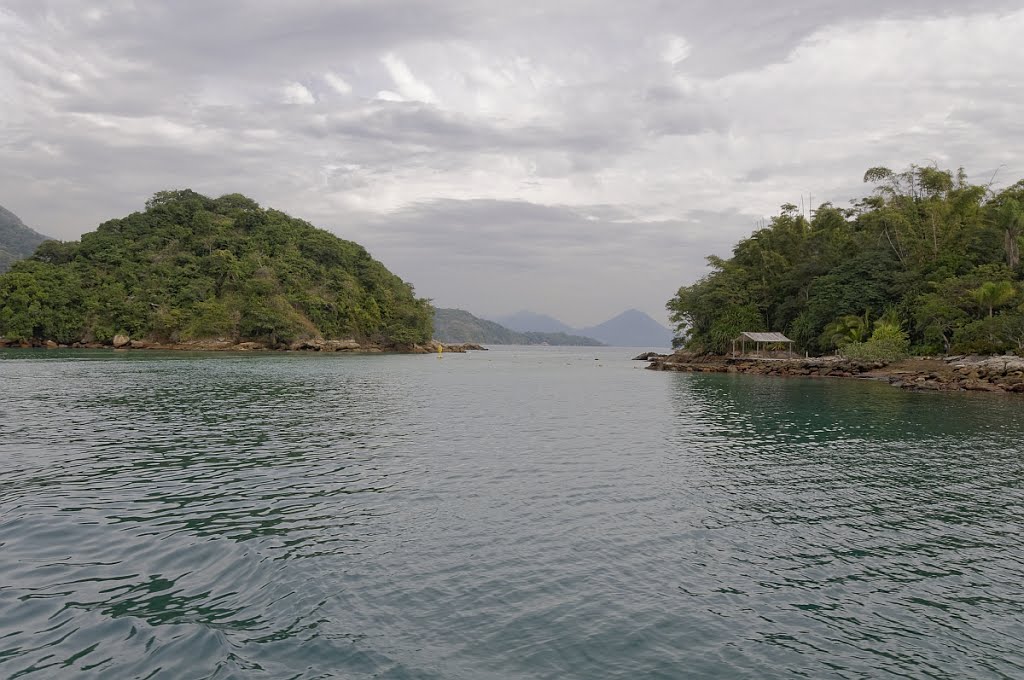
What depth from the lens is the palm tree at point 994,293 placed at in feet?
170

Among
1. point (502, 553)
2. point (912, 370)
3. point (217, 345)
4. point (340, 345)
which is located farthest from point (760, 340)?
point (217, 345)

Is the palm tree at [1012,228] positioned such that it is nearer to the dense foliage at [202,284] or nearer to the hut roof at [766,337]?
the hut roof at [766,337]

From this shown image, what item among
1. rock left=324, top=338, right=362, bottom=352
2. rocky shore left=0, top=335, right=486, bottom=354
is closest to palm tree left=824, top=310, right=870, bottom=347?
rocky shore left=0, top=335, right=486, bottom=354

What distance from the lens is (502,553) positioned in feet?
36.7

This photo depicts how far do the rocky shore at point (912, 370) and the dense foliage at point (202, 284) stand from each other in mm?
75043

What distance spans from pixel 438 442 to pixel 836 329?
192ft

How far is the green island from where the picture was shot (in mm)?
53031

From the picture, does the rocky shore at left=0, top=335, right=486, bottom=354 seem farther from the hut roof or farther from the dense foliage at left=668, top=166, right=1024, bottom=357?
the hut roof

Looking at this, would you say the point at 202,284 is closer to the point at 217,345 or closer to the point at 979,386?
the point at 217,345

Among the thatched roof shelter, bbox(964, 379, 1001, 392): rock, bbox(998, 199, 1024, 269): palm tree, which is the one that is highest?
bbox(998, 199, 1024, 269): palm tree

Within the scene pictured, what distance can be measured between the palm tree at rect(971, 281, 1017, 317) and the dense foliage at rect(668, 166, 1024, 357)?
94 millimetres

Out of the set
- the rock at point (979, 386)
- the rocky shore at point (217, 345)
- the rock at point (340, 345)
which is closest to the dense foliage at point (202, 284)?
the rocky shore at point (217, 345)

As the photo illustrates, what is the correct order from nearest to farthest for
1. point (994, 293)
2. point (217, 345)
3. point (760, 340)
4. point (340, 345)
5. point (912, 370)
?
point (994, 293)
point (912, 370)
point (760, 340)
point (217, 345)
point (340, 345)

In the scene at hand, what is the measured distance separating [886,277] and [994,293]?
1265cm
